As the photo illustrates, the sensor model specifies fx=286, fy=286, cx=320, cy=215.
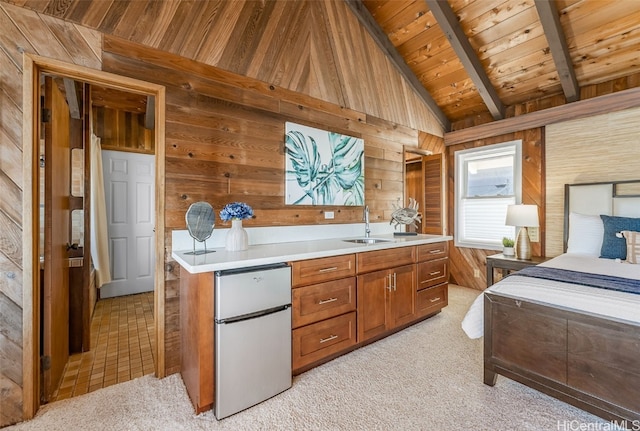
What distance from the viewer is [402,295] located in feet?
9.26

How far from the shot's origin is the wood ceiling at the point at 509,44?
9.12 feet

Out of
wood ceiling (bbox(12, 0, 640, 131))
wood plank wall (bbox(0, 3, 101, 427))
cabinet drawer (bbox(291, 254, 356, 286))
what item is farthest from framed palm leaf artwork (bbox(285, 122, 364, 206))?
wood plank wall (bbox(0, 3, 101, 427))

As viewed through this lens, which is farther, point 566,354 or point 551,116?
point 551,116

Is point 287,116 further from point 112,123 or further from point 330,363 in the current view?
point 112,123

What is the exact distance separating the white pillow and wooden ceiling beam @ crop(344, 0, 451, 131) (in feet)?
7.54

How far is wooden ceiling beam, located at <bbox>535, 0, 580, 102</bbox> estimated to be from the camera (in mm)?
2652

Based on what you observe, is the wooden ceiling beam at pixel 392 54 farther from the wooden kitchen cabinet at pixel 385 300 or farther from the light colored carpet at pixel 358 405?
the light colored carpet at pixel 358 405

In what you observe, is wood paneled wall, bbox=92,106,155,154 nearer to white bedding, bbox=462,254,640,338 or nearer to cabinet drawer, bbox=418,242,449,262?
cabinet drawer, bbox=418,242,449,262

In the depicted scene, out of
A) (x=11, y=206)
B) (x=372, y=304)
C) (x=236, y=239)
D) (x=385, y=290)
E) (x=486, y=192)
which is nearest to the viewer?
(x=11, y=206)

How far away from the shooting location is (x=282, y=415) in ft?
5.65

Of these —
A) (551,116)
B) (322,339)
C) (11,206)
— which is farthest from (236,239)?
(551,116)

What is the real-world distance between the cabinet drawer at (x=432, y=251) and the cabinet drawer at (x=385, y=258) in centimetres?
12

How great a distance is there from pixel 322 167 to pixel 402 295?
1.55m

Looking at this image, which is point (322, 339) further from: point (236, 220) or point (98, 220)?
point (98, 220)
